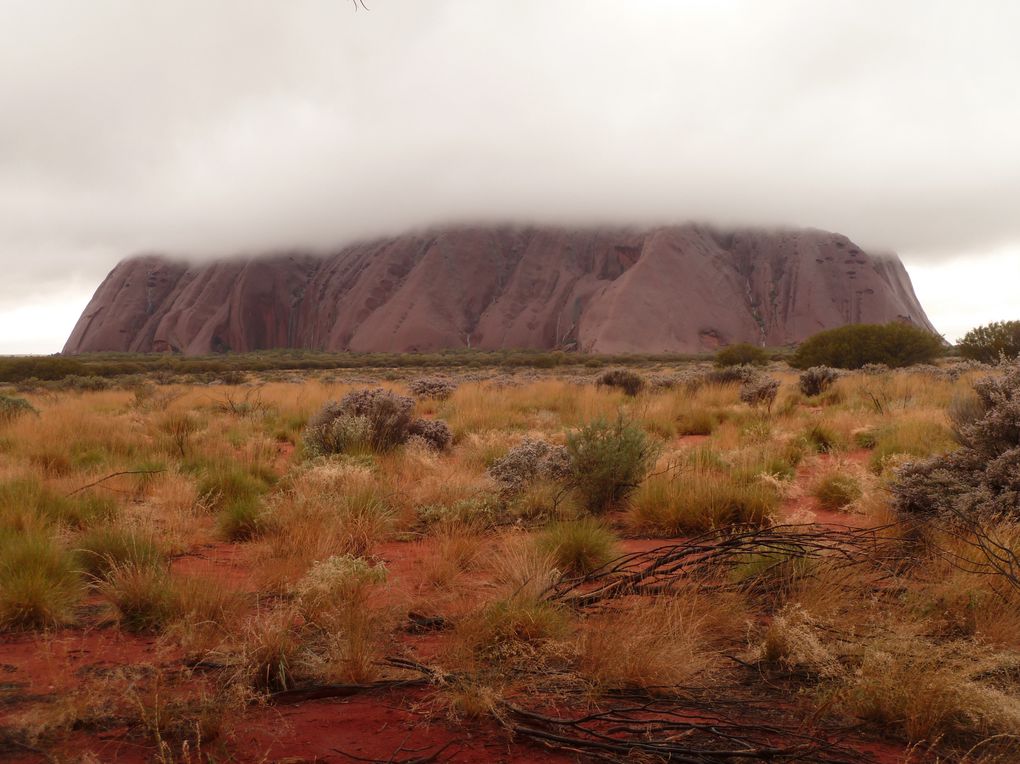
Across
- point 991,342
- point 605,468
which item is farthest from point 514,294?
point 605,468

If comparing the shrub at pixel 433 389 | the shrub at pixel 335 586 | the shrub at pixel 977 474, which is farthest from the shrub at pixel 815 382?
the shrub at pixel 335 586

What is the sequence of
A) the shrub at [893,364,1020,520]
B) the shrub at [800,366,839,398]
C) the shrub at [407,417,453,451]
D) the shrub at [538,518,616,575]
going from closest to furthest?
the shrub at [538,518,616,575] → the shrub at [893,364,1020,520] → the shrub at [407,417,453,451] → the shrub at [800,366,839,398]

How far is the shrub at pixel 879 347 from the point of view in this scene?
26891mm

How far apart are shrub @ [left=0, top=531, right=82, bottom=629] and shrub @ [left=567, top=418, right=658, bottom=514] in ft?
13.4

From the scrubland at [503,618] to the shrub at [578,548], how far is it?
17 millimetres

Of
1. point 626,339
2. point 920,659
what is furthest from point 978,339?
point 626,339

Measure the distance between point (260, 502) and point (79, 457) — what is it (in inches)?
147

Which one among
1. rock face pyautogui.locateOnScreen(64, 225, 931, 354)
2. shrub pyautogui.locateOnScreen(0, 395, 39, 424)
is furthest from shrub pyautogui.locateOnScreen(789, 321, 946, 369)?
rock face pyautogui.locateOnScreen(64, 225, 931, 354)

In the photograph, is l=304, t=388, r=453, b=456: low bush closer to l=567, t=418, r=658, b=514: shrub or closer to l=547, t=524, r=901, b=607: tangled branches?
l=567, t=418, r=658, b=514: shrub

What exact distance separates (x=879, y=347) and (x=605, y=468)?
2567 centimetres

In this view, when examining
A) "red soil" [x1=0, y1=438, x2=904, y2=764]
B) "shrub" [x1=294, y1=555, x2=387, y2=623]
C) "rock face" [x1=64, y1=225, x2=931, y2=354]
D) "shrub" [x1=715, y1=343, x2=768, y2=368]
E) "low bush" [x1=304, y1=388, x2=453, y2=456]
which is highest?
"rock face" [x1=64, y1=225, x2=931, y2=354]

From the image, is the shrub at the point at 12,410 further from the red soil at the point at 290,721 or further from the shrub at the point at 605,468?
the shrub at the point at 605,468

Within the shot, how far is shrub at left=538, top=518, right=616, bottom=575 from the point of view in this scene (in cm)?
431

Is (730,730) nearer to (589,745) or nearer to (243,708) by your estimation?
(589,745)
